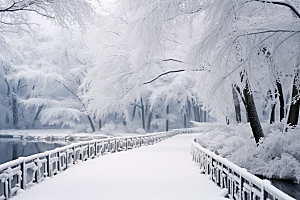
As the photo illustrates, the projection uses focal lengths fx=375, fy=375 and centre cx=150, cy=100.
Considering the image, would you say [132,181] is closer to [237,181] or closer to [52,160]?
[52,160]

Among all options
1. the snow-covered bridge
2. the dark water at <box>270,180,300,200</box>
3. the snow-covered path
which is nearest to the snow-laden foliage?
the dark water at <box>270,180,300,200</box>

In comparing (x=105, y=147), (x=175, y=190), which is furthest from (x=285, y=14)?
(x=105, y=147)

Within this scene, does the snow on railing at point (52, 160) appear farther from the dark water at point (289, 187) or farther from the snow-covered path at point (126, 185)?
the dark water at point (289, 187)

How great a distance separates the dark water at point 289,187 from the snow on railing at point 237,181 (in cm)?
248

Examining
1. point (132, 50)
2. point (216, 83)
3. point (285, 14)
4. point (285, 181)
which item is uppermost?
point (132, 50)

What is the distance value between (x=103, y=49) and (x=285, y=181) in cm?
1415

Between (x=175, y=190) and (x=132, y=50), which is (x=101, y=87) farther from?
(x=175, y=190)

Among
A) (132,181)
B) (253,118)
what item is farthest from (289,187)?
(132,181)

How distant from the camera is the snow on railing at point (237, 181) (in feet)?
19.6

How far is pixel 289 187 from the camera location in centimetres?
1265

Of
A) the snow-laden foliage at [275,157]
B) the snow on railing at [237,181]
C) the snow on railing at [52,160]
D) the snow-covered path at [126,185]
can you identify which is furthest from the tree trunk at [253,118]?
the snow on railing at [52,160]

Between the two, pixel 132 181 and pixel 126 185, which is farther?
pixel 132 181

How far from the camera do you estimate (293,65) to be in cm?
1128

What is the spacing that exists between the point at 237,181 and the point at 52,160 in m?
6.28
